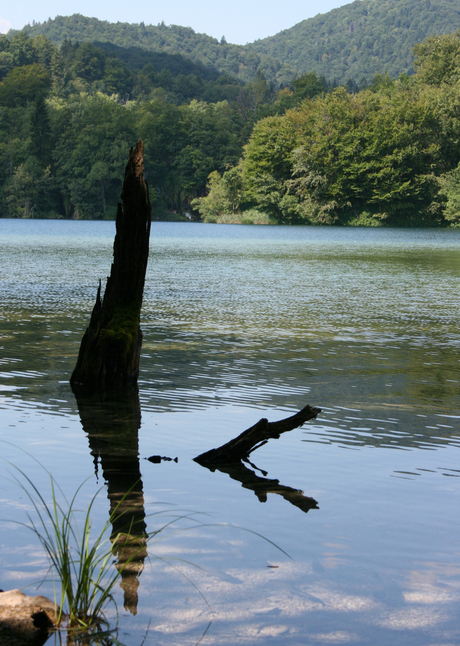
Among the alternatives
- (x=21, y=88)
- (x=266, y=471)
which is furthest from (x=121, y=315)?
(x=21, y=88)

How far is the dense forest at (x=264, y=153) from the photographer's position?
9469 cm

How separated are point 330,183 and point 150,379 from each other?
3542 inches

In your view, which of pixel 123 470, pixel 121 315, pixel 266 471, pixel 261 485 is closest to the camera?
pixel 261 485

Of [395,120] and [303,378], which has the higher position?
[395,120]

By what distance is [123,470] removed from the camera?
623cm

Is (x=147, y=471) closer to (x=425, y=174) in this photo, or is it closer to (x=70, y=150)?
(x=425, y=174)

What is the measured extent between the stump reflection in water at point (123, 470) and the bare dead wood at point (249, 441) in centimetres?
68

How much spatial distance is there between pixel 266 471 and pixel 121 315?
3.59 meters

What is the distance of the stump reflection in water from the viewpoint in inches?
172

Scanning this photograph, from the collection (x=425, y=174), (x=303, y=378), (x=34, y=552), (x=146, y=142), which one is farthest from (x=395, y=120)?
(x=34, y=552)

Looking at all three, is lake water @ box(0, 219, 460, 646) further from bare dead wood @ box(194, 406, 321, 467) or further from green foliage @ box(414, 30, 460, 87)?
green foliage @ box(414, 30, 460, 87)

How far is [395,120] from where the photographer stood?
93.5 meters

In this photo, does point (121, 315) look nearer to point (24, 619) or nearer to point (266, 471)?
point (266, 471)

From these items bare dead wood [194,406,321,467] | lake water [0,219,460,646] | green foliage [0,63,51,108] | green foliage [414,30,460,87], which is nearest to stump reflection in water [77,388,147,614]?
lake water [0,219,460,646]
